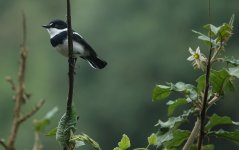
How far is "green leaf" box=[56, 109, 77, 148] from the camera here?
2.35 metres

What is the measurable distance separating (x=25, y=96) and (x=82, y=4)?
3674 cm

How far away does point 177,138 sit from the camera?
2545mm

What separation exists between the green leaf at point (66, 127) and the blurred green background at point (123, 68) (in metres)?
23.8

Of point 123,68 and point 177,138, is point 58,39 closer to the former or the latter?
point 177,138

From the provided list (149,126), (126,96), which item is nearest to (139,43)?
(126,96)

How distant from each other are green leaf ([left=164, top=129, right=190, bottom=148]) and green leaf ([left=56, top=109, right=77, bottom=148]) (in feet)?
0.95

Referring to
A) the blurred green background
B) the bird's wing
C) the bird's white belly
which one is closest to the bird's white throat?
the bird's wing

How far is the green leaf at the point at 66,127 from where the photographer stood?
2.35 m

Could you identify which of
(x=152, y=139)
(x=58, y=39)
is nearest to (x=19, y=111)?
(x=152, y=139)

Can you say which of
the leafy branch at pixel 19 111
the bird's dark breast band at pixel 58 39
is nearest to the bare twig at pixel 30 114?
the leafy branch at pixel 19 111

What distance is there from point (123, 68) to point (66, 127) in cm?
2946

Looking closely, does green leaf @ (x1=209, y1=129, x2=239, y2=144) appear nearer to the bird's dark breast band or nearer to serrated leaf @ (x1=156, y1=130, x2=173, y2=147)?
serrated leaf @ (x1=156, y1=130, x2=173, y2=147)

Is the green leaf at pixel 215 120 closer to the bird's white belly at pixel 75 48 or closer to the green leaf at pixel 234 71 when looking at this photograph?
the green leaf at pixel 234 71

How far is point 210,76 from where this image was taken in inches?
99.0
